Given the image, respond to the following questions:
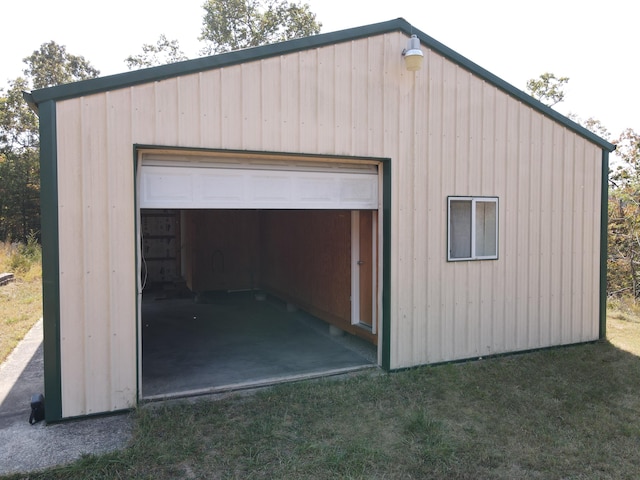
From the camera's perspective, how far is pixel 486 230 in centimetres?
620

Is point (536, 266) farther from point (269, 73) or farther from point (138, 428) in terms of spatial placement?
point (138, 428)

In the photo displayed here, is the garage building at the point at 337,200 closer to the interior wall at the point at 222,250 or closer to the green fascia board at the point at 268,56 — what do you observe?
the green fascia board at the point at 268,56

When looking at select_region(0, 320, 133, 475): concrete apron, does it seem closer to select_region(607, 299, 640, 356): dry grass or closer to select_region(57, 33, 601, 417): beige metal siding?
select_region(57, 33, 601, 417): beige metal siding

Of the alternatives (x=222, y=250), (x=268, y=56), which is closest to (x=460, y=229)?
(x=268, y=56)

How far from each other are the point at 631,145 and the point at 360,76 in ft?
38.8

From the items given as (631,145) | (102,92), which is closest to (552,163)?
(102,92)

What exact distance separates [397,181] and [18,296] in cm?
920

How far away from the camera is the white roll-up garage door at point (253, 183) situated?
188 inches

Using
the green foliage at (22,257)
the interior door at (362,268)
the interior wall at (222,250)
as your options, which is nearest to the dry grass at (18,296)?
the green foliage at (22,257)

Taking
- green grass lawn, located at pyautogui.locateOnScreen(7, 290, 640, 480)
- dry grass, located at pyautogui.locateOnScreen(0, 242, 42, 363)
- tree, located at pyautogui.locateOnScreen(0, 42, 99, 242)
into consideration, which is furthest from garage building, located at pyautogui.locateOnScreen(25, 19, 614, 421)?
tree, located at pyautogui.locateOnScreen(0, 42, 99, 242)

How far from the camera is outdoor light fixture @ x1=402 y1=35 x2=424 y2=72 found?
17.5ft

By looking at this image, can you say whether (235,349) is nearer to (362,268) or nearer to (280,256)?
(362,268)

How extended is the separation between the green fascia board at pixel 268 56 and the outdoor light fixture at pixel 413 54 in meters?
0.22

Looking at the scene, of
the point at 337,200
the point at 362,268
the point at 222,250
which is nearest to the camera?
the point at 337,200
